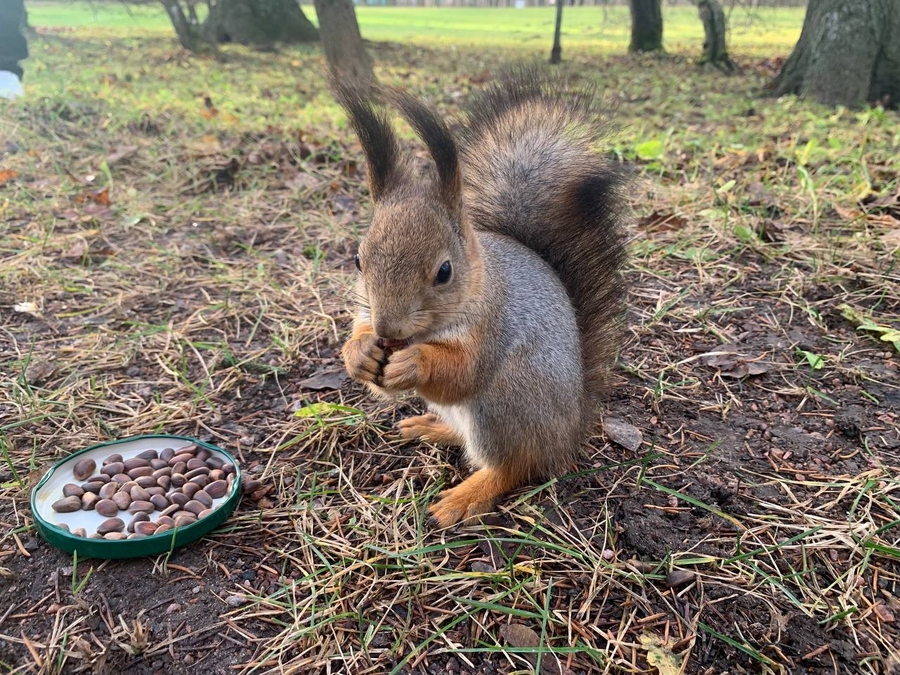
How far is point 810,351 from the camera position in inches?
86.0

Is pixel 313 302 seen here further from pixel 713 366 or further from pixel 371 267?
pixel 713 366

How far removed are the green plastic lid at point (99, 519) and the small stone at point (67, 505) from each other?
10 mm

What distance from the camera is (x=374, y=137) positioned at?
1513 mm

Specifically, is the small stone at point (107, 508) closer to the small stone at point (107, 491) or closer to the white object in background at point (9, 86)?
the small stone at point (107, 491)

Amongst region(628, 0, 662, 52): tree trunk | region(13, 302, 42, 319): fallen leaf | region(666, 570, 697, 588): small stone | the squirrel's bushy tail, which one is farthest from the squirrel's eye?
region(628, 0, 662, 52): tree trunk

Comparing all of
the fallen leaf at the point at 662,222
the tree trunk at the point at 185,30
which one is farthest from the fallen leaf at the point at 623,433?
the tree trunk at the point at 185,30

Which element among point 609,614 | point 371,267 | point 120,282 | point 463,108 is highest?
point 463,108

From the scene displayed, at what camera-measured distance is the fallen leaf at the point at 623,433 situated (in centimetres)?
184

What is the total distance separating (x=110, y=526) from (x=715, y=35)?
10669mm

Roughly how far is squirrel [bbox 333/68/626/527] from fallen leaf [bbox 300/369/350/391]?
1.12 ft

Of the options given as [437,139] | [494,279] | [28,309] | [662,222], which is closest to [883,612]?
[494,279]

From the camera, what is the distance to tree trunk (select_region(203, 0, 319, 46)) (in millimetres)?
10391

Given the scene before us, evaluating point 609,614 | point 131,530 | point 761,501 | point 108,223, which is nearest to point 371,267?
point 131,530

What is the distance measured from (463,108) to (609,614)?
1.65 meters
